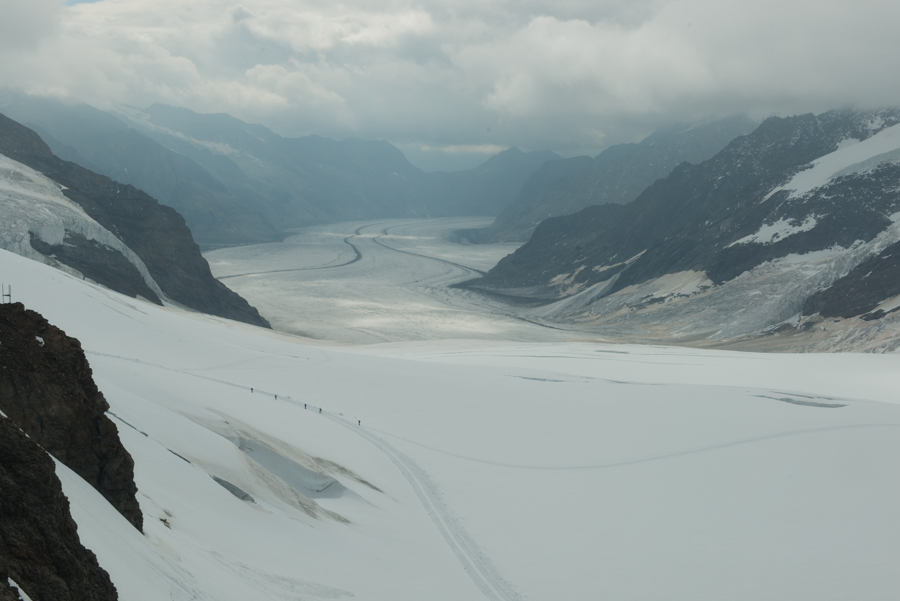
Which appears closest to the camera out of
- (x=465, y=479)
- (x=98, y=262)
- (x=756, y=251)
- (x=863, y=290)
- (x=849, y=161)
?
(x=465, y=479)

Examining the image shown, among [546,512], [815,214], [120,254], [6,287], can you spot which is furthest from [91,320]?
[815,214]

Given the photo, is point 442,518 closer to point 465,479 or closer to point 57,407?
point 465,479

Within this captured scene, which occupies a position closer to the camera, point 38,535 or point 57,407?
point 38,535

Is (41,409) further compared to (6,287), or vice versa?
(6,287)

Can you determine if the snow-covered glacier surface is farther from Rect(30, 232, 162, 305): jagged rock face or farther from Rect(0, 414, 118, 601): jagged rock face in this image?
Rect(30, 232, 162, 305): jagged rock face

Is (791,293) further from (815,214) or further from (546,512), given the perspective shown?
(546,512)

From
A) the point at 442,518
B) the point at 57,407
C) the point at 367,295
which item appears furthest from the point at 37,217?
the point at 367,295
